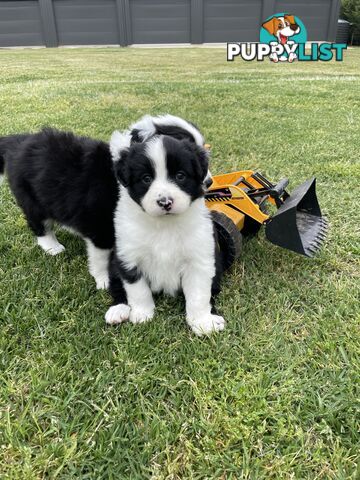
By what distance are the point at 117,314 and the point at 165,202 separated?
713 mm

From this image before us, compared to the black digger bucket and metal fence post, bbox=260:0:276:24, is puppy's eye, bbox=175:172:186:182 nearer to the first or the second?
the black digger bucket

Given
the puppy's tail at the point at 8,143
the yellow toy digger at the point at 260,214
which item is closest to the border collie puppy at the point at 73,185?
the puppy's tail at the point at 8,143

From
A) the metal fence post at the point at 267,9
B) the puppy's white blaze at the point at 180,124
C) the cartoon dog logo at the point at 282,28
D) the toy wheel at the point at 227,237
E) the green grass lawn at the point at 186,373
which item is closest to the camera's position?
the green grass lawn at the point at 186,373

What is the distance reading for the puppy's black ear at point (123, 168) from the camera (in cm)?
204

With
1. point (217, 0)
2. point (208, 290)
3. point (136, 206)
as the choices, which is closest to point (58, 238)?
point (136, 206)

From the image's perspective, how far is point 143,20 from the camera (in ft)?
87.4

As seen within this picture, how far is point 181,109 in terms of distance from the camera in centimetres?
712

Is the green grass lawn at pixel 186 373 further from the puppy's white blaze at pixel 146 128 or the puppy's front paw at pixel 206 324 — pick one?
the puppy's white blaze at pixel 146 128

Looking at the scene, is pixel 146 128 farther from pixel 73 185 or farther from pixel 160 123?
pixel 73 185

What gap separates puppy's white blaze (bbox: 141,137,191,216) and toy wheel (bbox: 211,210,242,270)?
0.60 metres

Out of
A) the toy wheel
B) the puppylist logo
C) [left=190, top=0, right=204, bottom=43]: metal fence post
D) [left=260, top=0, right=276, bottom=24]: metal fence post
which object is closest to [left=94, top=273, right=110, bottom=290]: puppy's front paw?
the toy wheel

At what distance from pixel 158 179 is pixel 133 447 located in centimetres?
113

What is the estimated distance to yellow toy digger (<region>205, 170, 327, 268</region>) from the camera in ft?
8.18

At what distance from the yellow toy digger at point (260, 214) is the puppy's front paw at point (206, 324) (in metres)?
0.52
